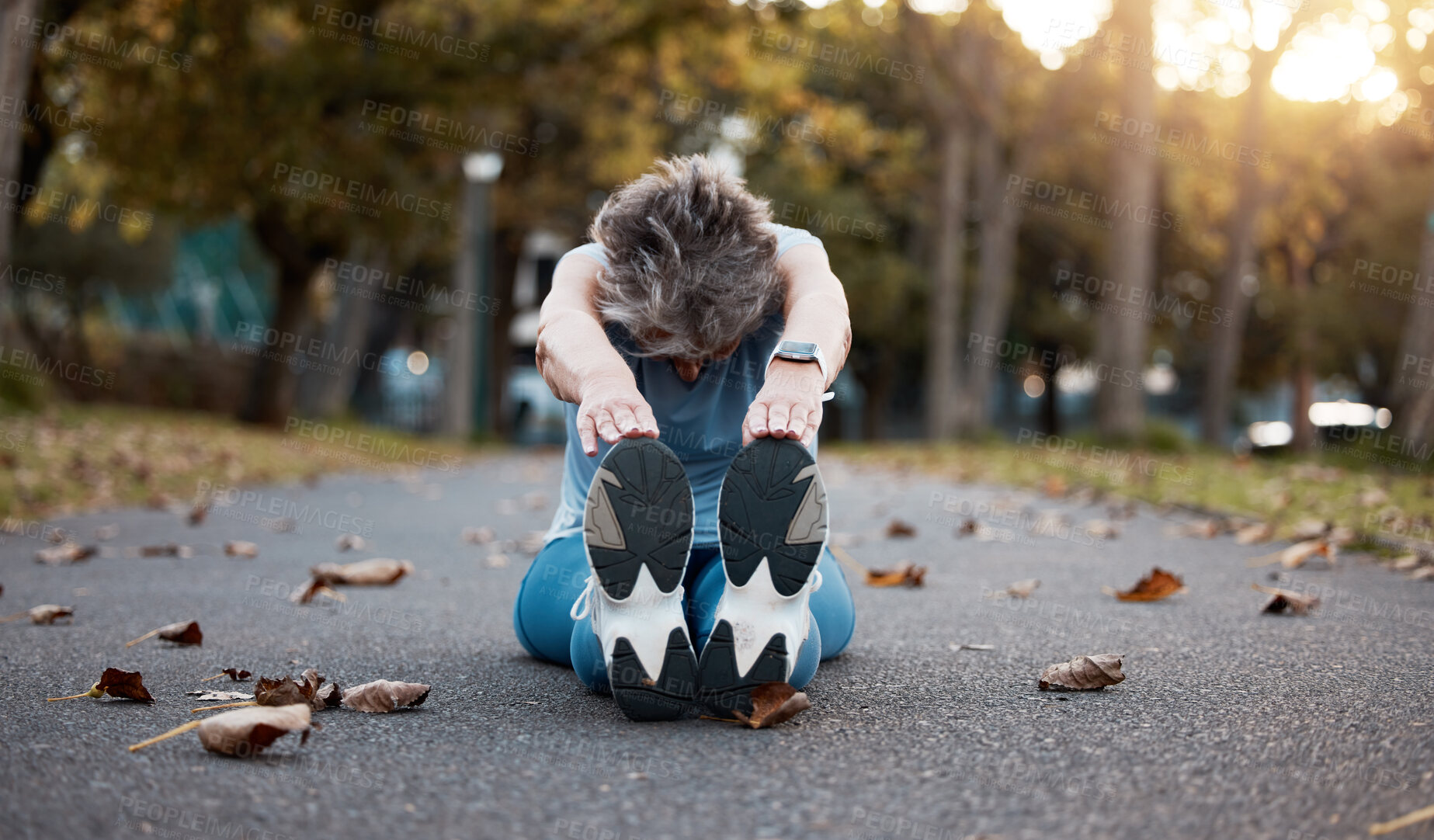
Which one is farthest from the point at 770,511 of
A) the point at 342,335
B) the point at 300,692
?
the point at 342,335

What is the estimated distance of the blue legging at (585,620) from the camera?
8.30 feet

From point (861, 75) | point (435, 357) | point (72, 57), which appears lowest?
point (435, 357)

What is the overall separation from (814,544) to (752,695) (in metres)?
0.33

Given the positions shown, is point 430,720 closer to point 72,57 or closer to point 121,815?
point 121,815


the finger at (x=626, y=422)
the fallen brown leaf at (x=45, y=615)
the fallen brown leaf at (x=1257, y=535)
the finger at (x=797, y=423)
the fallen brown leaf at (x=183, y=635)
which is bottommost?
the fallen brown leaf at (x=45, y=615)

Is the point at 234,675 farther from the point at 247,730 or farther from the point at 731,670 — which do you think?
the point at 731,670

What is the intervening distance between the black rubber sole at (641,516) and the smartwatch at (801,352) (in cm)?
35

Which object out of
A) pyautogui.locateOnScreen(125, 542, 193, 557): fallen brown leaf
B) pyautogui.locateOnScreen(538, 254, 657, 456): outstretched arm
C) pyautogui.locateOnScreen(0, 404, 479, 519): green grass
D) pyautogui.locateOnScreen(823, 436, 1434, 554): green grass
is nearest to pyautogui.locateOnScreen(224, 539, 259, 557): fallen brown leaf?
pyautogui.locateOnScreen(125, 542, 193, 557): fallen brown leaf

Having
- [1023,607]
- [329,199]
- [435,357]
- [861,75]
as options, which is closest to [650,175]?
[1023,607]

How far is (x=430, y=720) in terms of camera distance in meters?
2.41

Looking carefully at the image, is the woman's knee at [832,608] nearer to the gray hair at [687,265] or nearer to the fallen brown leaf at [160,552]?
the gray hair at [687,265]

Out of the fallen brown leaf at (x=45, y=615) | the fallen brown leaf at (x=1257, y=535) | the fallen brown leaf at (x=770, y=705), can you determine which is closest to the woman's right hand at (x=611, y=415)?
the fallen brown leaf at (x=770, y=705)

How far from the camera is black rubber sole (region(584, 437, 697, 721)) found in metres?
2.18

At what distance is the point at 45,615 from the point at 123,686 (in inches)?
49.7
